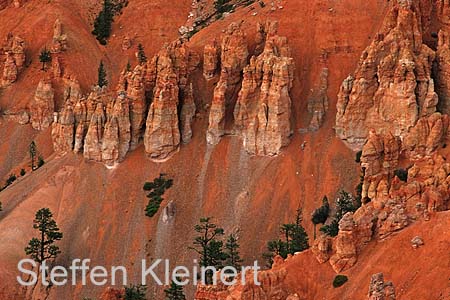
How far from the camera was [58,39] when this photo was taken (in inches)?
6068

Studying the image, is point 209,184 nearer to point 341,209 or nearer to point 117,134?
point 117,134

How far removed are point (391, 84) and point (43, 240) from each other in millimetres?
45681

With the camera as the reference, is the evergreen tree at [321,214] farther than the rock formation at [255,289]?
Yes

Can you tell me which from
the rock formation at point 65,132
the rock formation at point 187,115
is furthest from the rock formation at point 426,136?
the rock formation at point 65,132

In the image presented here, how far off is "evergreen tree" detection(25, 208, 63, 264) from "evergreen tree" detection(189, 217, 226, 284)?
56.9 feet

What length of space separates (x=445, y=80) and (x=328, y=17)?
20.1 meters

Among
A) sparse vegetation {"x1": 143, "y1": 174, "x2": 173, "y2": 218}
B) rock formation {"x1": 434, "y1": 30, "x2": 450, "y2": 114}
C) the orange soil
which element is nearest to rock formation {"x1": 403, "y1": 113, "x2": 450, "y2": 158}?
rock formation {"x1": 434, "y1": 30, "x2": 450, "y2": 114}

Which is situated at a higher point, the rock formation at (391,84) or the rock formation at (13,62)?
the rock formation at (13,62)

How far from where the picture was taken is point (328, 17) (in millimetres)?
121438

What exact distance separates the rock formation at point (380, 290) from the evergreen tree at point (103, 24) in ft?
351

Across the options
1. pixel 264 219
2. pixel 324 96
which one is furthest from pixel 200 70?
pixel 264 219

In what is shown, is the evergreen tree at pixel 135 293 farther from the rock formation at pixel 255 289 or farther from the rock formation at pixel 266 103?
the rock formation at pixel 266 103

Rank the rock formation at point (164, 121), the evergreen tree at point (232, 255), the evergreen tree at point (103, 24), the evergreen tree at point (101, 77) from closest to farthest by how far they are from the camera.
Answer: the evergreen tree at point (232, 255)
the rock formation at point (164, 121)
the evergreen tree at point (101, 77)
the evergreen tree at point (103, 24)

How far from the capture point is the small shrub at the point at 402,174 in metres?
88.5
